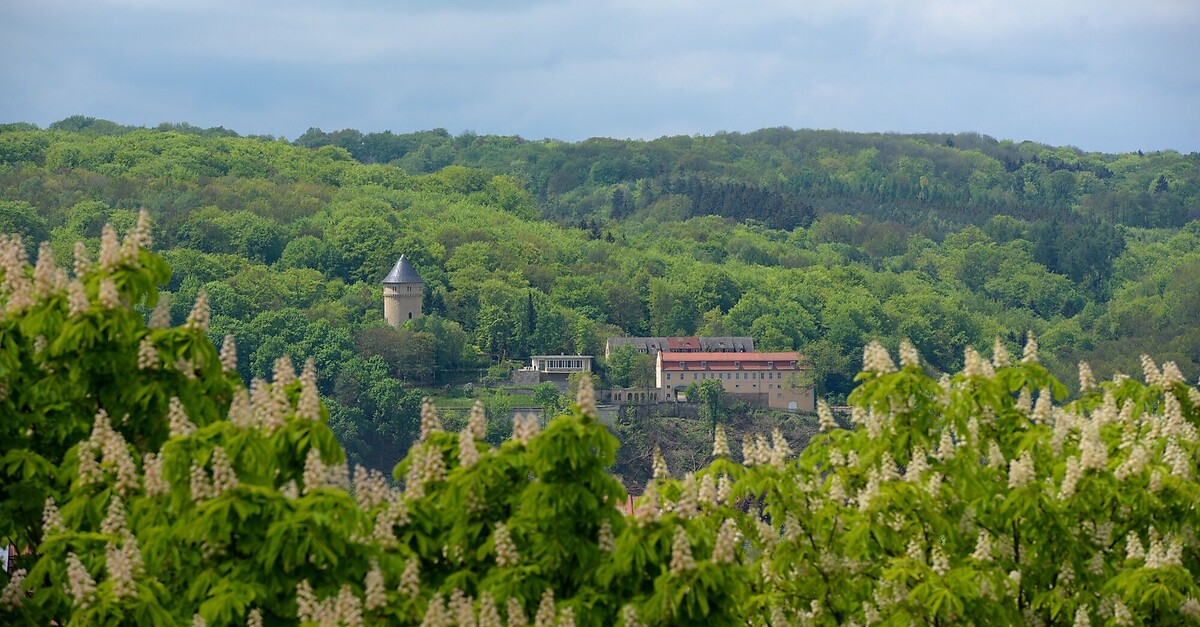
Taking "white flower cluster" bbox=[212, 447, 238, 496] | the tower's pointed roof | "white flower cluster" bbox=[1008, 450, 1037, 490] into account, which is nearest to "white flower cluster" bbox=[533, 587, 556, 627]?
"white flower cluster" bbox=[212, 447, 238, 496]

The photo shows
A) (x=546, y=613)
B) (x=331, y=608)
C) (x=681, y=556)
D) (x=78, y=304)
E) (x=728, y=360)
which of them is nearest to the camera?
(x=331, y=608)

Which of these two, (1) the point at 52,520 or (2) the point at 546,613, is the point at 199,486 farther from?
(2) the point at 546,613

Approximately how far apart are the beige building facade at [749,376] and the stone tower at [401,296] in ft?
65.1

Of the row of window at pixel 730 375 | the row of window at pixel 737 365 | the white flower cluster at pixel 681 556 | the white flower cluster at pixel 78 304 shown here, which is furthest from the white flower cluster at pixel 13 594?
the row of window at pixel 737 365

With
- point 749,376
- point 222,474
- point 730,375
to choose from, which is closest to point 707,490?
point 222,474

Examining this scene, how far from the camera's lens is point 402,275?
590 feet

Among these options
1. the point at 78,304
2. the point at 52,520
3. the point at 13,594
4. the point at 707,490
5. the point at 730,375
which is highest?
the point at 78,304

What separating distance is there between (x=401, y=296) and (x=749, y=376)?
27.5 meters

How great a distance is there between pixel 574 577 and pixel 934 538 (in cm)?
460

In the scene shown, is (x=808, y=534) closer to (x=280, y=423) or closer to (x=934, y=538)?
(x=934, y=538)

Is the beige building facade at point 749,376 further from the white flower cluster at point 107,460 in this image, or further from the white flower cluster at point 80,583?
the white flower cluster at point 80,583

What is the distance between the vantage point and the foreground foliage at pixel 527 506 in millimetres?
15883

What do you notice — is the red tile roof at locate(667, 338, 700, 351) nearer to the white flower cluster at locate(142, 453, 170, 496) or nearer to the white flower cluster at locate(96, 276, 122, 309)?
the white flower cluster at locate(96, 276, 122, 309)

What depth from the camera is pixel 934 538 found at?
20.2 meters
